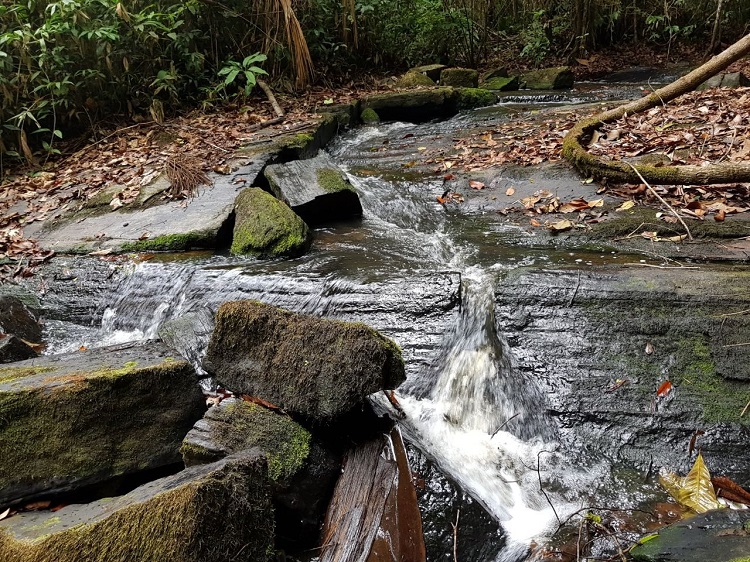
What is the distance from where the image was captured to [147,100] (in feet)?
29.9

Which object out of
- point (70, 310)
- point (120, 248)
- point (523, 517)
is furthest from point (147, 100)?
point (523, 517)

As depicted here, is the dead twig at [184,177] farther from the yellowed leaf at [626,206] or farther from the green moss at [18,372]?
the yellowed leaf at [626,206]

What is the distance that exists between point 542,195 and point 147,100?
7.12m

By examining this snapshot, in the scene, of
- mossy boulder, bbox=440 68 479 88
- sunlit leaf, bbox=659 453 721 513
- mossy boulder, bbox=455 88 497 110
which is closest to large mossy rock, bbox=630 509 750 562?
sunlit leaf, bbox=659 453 721 513

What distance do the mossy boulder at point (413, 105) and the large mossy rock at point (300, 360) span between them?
25.1 feet

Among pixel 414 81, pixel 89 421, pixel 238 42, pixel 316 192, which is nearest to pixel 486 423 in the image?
pixel 89 421

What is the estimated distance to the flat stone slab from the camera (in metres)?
5.41

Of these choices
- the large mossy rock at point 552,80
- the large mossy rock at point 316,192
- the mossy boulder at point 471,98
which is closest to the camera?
the large mossy rock at point 316,192

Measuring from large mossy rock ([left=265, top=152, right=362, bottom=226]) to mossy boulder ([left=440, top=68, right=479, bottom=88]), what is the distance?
19.5 feet

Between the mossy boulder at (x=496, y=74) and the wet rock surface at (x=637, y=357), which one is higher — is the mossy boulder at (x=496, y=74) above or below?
above

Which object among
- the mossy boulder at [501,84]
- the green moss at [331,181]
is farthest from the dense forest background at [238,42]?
the green moss at [331,181]

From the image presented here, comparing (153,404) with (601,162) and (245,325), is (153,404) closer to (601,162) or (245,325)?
(245,325)

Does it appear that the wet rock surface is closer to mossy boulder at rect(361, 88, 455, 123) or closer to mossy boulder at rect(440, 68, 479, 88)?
mossy boulder at rect(361, 88, 455, 123)

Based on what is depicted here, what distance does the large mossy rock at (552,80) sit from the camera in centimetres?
1139
